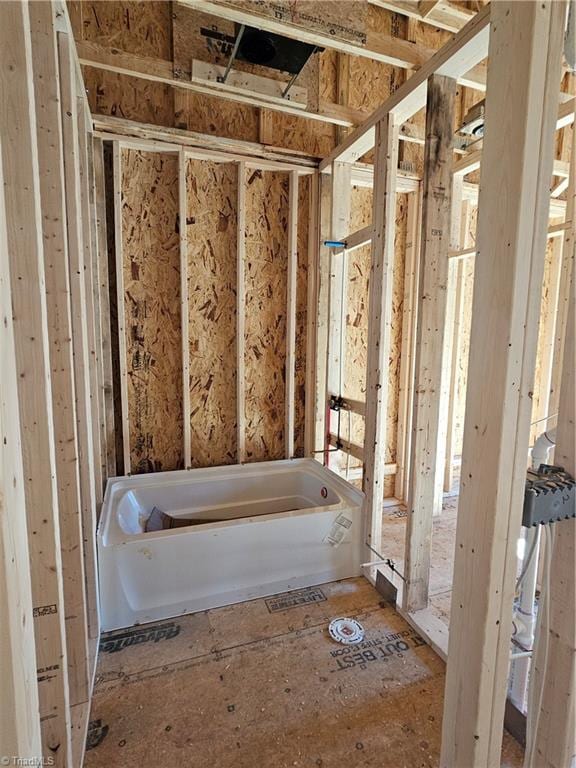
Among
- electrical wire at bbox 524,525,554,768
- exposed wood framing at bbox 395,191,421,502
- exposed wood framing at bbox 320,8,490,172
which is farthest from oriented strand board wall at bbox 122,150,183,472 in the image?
electrical wire at bbox 524,525,554,768

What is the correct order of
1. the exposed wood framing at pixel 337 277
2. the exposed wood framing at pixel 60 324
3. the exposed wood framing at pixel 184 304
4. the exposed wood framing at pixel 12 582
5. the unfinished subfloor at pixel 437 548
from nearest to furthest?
A: the exposed wood framing at pixel 12 582, the exposed wood framing at pixel 60 324, the unfinished subfloor at pixel 437 548, the exposed wood framing at pixel 184 304, the exposed wood framing at pixel 337 277

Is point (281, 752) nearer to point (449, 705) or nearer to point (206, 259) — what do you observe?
point (449, 705)

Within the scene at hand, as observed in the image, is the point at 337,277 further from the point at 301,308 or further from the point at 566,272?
the point at 566,272

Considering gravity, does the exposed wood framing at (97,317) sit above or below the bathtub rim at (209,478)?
above

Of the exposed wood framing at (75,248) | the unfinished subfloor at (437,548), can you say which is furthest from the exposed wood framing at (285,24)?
the unfinished subfloor at (437,548)

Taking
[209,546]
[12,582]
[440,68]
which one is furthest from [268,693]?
[440,68]

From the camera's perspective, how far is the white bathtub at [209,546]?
6.37 feet

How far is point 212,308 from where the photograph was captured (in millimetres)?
2904

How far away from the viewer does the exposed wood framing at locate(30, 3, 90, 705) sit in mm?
1269

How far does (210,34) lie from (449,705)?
3328mm

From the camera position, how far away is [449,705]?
0.99 metres

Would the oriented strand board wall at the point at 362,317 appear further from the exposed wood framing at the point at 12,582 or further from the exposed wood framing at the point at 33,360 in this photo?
the exposed wood framing at the point at 12,582

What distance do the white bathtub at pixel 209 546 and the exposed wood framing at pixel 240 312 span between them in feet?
1.26

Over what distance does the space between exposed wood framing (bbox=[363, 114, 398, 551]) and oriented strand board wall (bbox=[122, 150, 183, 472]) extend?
142cm
